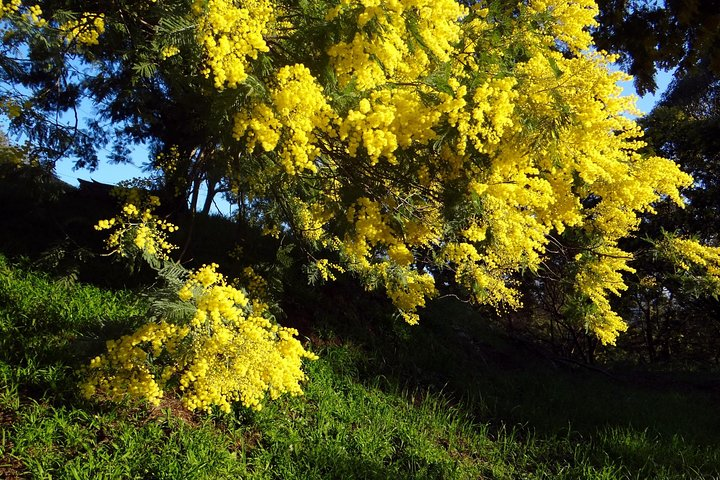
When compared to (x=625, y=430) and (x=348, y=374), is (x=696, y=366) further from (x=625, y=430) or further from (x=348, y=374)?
(x=348, y=374)

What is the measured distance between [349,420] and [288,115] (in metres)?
3.19

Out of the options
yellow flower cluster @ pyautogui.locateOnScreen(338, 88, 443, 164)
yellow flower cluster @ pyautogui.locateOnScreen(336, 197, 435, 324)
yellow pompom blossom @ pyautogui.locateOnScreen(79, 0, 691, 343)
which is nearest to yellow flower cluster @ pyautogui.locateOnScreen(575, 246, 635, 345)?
yellow flower cluster @ pyautogui.locateOnScreen(336, 197, 435, 324)

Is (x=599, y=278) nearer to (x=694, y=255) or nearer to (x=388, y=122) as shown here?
(x=694, y=255)

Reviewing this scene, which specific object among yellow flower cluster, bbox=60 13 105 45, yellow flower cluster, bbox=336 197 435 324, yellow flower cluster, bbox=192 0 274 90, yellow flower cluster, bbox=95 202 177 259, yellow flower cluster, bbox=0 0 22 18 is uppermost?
yellow flower cluster, bbox=60 13 105 45

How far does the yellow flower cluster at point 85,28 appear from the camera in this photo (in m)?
3.57

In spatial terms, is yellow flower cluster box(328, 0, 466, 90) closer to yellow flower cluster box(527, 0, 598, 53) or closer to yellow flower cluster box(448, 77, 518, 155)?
yellow flower cluster box(448, 77, 518, 155)

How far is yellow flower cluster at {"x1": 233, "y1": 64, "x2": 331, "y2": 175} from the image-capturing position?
2609 mm

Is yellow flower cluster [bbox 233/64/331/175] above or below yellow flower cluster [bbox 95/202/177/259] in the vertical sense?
above

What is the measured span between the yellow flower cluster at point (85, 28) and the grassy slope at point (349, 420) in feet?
6.53

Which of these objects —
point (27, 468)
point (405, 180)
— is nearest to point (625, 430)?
point (405, 180)

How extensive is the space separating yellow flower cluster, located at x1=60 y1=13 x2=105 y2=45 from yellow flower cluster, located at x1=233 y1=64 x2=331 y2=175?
1.55 m

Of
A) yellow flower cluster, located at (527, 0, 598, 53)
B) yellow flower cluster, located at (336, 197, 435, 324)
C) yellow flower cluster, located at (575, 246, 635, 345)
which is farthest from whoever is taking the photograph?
yellow flower cluster, located at (575, 246, 635, 345)

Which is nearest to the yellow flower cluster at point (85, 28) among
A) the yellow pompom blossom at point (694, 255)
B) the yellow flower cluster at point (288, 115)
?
the yellow flower cluster at point (288, 115)

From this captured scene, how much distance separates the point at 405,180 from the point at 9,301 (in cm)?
395
